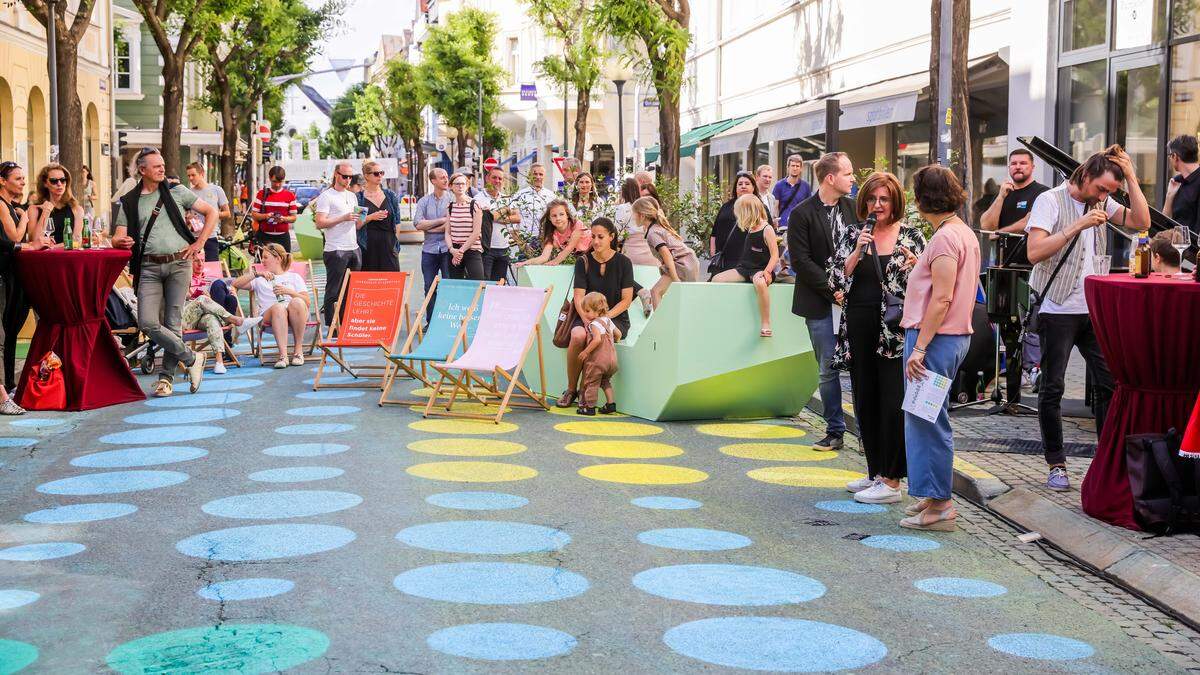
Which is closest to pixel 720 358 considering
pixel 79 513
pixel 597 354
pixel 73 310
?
pixel 597 354

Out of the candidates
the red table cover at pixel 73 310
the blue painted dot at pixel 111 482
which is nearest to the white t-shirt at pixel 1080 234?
the blue painted dot at pixel 111 482

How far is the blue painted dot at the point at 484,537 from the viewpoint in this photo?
607cm

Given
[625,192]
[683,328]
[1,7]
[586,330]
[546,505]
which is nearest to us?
[546,505]

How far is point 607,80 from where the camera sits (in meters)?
57.8

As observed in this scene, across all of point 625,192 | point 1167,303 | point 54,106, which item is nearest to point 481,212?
point 625,192

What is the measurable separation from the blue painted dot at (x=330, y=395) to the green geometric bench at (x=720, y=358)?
8.05ft

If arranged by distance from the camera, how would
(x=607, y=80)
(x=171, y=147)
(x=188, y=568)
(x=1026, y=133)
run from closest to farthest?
(x=188, y=568)
(x=1026, y=133)
(x=171, y=147)
(x=607, y=80)

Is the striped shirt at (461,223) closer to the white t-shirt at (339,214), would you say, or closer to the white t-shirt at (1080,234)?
the white t-shirt at (339,214)

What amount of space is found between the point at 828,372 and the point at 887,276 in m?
1.67

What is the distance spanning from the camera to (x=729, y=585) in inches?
218

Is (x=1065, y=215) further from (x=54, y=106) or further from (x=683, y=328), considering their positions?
(x=54, y=106)

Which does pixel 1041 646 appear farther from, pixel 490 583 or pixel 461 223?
pixel 461 223

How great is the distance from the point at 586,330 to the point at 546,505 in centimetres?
367

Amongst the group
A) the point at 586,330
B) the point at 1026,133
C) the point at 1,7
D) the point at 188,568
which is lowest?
the point at 188,568
